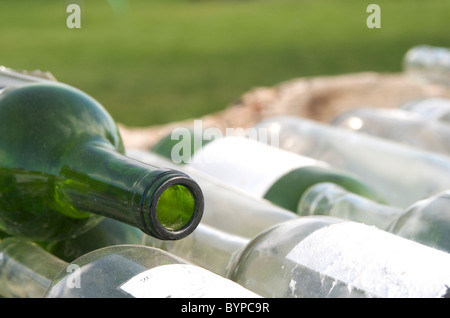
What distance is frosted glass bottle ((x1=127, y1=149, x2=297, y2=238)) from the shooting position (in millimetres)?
532

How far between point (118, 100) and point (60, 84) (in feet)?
9.43

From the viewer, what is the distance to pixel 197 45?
14.8ft

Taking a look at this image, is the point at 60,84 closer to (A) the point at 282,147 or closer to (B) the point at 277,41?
(A) the point at 282,147

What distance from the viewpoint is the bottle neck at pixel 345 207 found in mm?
507

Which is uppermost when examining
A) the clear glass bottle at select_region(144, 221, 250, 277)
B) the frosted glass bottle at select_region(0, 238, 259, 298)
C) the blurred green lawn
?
the frosted glass bottle at select_region(0, 238, 259, 298)

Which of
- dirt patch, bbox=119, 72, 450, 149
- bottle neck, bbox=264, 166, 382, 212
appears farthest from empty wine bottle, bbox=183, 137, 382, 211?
dirt patch, bbox=119, 72, 450, 149

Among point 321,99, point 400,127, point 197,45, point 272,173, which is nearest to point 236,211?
point 272,173

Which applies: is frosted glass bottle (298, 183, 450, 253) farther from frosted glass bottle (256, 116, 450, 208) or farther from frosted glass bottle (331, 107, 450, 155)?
frosted glass bottle (331, 107, 450, 155)

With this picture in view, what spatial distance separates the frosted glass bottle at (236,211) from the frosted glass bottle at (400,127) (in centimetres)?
30

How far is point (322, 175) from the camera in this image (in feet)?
2.13

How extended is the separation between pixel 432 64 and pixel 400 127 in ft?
0.45

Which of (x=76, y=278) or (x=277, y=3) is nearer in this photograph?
(x=76, y=278)

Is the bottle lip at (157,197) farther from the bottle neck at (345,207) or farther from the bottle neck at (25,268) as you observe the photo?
the bottle neck at (345,207)
